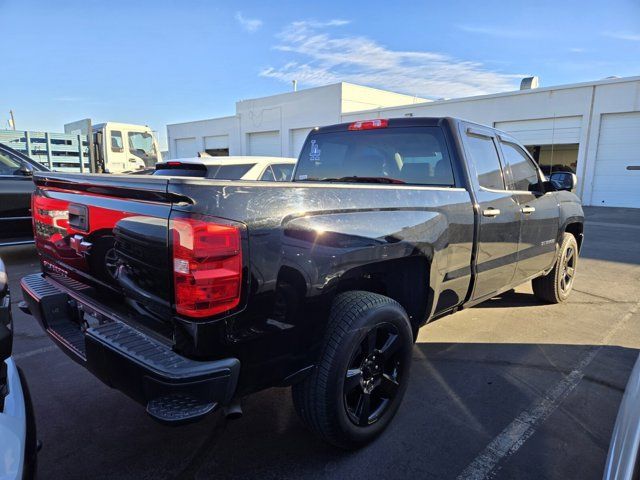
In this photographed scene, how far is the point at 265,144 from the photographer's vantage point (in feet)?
97.0

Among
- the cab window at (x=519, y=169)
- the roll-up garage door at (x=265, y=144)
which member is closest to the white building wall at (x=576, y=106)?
the roll-up garage door at (x=265, y=144)

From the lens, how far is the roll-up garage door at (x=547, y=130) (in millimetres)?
17531

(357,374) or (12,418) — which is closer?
(12,418)

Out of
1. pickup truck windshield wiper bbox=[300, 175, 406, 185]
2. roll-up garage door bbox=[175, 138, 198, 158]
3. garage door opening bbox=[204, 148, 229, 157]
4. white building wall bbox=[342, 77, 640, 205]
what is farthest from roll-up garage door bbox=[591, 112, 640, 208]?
roll-up garage door bbox=[175, 138, 198, 158]

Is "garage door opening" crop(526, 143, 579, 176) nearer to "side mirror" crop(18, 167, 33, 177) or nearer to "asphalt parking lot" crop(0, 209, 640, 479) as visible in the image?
"asphalt parking lot" crop(0, 209, 640, 479)

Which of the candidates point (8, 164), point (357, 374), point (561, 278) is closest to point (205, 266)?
point (357, 374)

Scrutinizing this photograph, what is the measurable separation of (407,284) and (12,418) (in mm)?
2210

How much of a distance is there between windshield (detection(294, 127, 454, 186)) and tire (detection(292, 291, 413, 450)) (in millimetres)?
1346

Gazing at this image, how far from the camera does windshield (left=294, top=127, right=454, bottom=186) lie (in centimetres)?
341

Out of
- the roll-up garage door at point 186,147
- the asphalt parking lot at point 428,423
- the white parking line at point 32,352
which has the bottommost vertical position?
the white parking line at point 32,352

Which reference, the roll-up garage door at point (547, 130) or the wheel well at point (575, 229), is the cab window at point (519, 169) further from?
the roll-up garage door at point (547, 130)

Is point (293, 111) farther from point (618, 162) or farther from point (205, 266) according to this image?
point (205, 266)

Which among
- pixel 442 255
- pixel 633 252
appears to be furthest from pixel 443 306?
pixel 633 252

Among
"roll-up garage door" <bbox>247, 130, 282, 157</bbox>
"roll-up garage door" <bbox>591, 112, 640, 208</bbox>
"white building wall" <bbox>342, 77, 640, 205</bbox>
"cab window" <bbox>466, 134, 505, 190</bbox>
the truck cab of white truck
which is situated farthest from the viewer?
"roll-up garage door" <bbox>247, 130, 282, 157</bbox>
